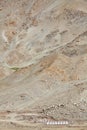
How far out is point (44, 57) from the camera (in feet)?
95.0

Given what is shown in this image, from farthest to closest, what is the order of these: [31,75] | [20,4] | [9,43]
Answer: [20,4]
[9,43]
[31,75]

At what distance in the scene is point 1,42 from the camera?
3052 cm

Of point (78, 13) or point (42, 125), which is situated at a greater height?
point (78, 13)

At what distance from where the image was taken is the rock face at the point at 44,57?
25.8 m

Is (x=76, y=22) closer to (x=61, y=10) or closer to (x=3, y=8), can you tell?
(x=61, y=10)

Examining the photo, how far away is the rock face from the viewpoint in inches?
1014

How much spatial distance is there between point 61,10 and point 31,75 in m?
6.09

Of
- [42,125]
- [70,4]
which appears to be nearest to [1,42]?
[70,4]

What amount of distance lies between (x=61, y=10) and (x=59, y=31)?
5.21ft

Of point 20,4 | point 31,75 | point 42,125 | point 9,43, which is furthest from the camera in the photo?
point 20,4

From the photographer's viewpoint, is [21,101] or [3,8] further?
[3,8]

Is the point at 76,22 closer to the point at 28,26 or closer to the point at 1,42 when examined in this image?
the point at 28,26

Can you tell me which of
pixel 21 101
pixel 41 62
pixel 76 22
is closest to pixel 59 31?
pixel 76 22

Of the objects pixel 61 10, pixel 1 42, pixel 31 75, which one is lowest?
pixel 31 75
